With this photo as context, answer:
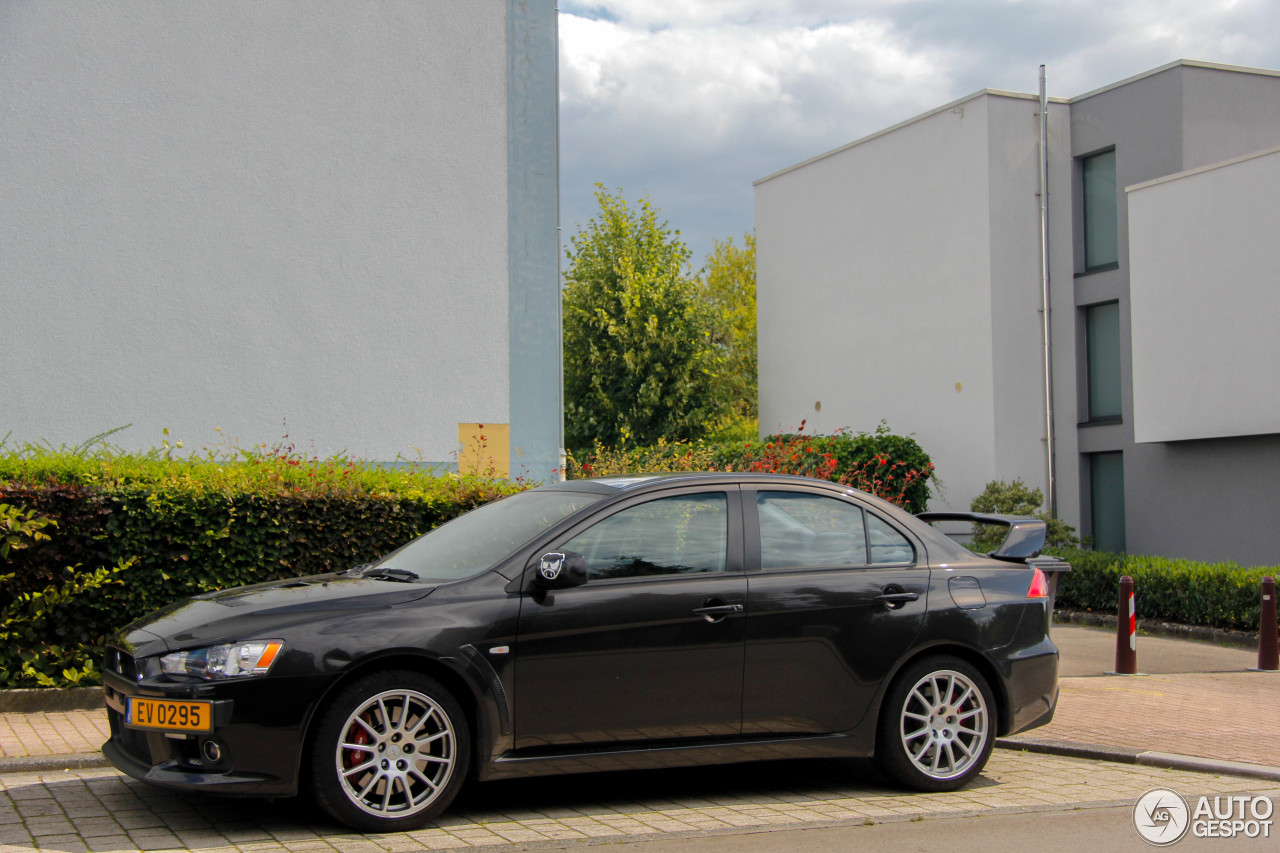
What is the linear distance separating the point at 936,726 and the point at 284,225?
9528 mm

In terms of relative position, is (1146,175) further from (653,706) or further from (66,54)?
(653,706)

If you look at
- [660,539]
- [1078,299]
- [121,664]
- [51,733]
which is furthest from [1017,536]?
[1078,299]

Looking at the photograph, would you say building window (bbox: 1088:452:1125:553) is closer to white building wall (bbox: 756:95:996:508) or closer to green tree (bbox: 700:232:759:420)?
white building wall (bbox: 756:95:996:508)

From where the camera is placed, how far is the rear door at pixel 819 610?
230 inches

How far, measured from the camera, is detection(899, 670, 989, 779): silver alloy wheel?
6.13 meters

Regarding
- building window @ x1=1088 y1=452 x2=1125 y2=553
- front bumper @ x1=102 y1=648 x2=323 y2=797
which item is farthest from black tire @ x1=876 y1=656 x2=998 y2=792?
building window @ x1=1088 y1=452 x2=1125 y2=553

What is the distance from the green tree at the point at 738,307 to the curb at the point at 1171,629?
99.2 feet

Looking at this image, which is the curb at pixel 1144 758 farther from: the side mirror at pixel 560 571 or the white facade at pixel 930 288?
the white facade at pixel 930 288

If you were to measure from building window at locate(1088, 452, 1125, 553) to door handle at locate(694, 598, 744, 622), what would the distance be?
19.0 meters

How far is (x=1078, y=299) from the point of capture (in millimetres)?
23375

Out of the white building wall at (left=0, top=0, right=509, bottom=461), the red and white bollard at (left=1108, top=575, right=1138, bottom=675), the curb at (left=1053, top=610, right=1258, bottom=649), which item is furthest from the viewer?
the curb at (left=1053, top=610, right=1258, bottom=649)

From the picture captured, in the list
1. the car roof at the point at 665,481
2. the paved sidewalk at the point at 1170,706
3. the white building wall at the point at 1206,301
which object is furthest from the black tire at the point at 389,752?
the white building wall at the point at 1206,301

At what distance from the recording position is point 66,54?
40.6 feet

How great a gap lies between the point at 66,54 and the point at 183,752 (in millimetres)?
10061
